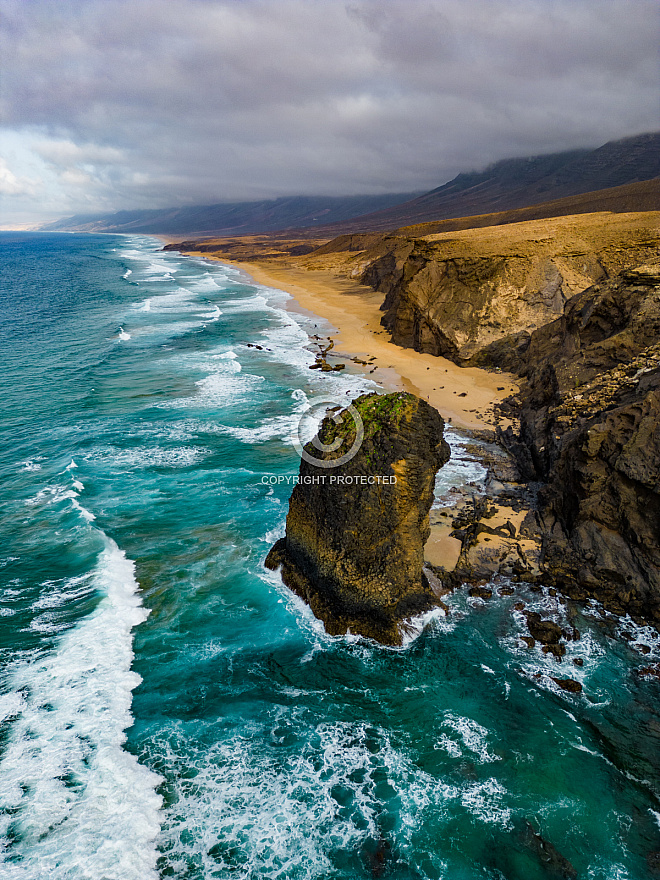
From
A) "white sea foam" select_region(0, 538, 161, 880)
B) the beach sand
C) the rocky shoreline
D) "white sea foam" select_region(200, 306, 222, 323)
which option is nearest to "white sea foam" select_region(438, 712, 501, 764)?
the rocky shoreline

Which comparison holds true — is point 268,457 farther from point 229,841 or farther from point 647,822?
point 647,822

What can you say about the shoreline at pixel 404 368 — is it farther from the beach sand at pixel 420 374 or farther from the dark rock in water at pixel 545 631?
the dark rock in water at pixel 545 631

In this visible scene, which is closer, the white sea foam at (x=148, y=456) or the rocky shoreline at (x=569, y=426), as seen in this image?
the rocky shoreline at (x=569, y=426)

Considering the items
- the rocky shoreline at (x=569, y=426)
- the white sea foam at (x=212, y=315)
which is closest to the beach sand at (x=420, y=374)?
the rocky shoreline at (x=569, y=426)

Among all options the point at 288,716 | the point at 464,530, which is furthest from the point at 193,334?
the point at 288,716

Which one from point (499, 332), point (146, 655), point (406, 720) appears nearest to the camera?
point (406, 720)

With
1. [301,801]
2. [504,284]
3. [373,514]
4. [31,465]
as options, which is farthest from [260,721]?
[504,284]
